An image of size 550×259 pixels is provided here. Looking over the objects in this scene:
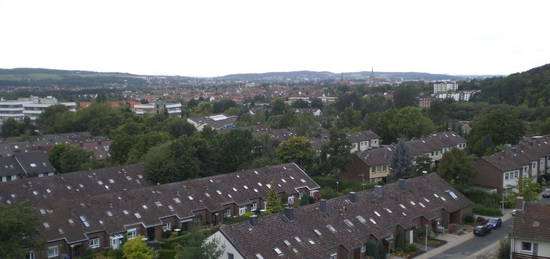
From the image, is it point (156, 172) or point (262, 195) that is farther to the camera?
point (156, 172)

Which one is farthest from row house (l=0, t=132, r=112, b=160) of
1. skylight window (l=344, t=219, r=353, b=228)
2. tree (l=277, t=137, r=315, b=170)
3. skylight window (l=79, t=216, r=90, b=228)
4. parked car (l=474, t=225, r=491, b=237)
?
parked car (l=474, t=225, r=491, b=237)

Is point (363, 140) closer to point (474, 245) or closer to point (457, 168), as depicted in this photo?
point (457, 168)

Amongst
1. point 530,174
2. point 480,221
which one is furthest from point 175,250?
point 530,174

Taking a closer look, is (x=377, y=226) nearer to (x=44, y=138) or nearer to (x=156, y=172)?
(x=156, y=172)

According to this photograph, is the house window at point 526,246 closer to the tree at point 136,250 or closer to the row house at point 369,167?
the tree at point 136,250

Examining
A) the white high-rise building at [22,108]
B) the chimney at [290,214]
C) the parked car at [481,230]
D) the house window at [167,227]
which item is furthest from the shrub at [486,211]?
the white high-rise building at [22,108]

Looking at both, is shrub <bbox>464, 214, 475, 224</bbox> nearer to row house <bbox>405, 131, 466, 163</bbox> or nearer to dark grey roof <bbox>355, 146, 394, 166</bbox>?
dark grey roof <bbox>355, 146, 394, 166</bbox>

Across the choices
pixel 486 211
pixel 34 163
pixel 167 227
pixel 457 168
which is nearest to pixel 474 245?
pixel 486 211
